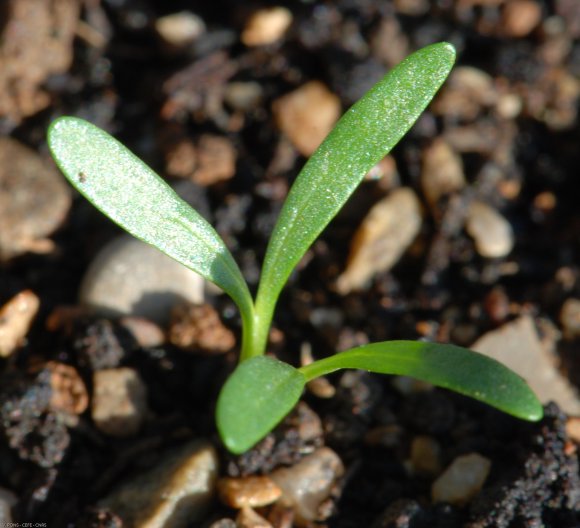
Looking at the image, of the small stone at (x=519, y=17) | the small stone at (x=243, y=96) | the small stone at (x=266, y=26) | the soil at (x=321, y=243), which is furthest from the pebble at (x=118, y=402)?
the small stone at (x=519, y=17)

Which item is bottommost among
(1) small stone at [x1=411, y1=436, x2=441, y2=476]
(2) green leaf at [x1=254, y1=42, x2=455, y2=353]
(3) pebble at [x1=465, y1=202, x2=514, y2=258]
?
(1) small stone at [x1=411, y1=436, x2=441, y2=476]

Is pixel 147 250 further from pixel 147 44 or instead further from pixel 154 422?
pixel 147 44

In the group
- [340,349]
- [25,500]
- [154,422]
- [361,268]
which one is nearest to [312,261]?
[361,268]

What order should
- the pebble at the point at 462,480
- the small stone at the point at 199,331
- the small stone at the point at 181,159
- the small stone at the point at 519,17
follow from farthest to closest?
the small stone at the point at 519,17, the small stone at the point at 181,159, the small stone at the point at 199,331, the pebble at the point at 462,480

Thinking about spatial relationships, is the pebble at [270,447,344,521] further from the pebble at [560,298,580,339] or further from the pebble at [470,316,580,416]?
the pebble at [560,298,580,339]

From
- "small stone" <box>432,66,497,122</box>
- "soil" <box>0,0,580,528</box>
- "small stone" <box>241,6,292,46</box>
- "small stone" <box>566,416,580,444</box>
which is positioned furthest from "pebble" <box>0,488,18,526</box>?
"small stone" <box>432,66,497,122</box>

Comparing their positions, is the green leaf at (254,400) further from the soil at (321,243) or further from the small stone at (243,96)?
the small stone at (243,96)
